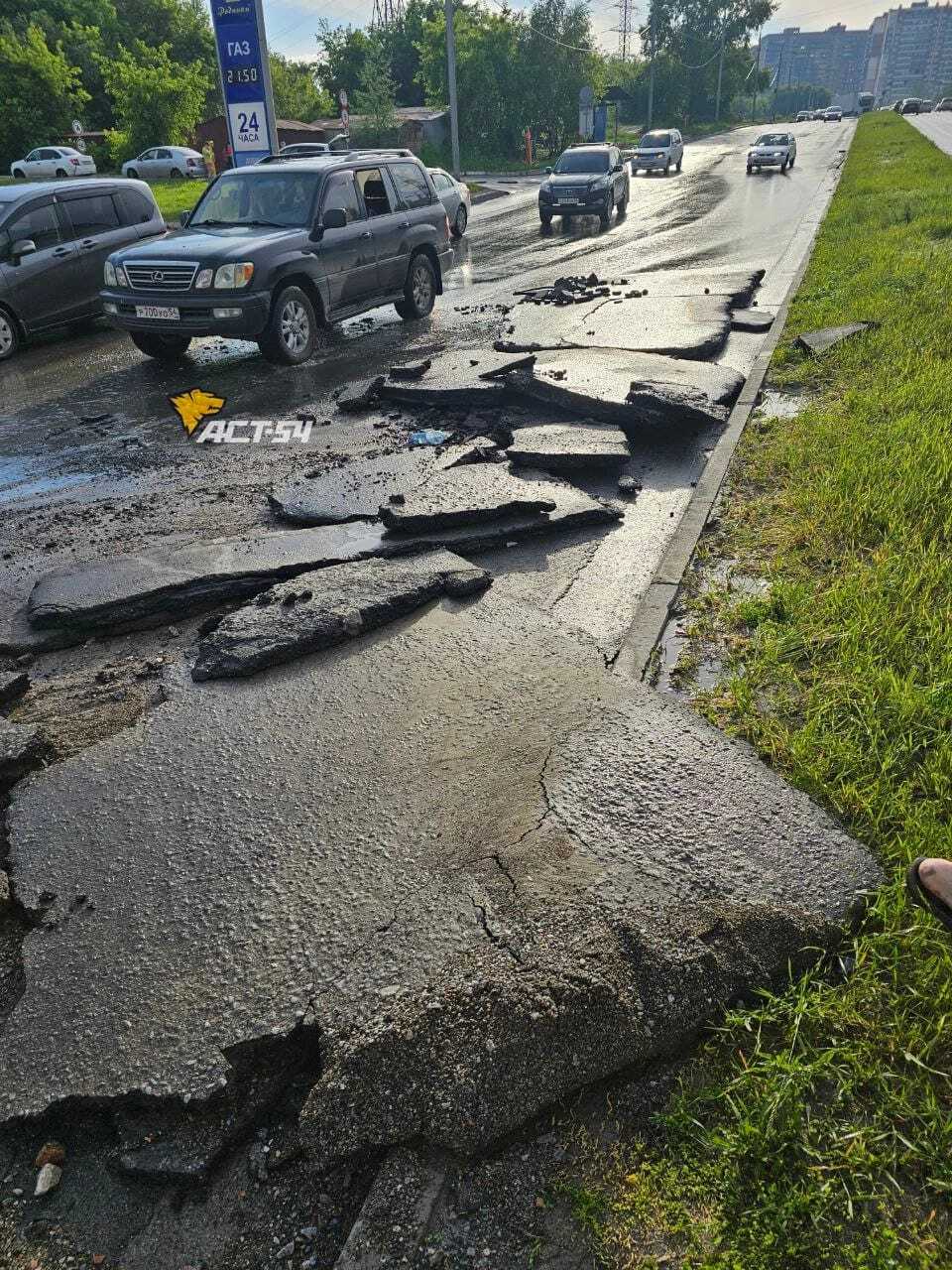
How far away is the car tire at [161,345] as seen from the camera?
10438 mm

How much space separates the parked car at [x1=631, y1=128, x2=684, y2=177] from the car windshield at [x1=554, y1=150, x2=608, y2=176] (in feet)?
57.2

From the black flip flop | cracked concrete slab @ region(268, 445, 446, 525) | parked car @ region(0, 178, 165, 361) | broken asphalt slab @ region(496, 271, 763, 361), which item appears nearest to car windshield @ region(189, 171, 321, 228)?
parked car @ region(0, 178, 165, 361)

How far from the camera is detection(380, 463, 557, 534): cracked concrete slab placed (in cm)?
556

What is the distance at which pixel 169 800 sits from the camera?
3.34 meters

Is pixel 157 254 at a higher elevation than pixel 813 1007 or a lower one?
higher

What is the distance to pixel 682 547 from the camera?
549 cm

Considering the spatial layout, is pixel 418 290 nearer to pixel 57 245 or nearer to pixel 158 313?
pixel 158 313

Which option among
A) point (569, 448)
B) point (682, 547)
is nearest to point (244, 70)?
point (569, 448)

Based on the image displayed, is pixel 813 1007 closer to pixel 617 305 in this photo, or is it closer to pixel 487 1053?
pixel 487 1053

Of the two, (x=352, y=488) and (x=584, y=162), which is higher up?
(x=584, y=162)

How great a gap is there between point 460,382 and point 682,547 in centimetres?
384

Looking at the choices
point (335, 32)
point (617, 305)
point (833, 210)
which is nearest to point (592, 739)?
point (617, 305)

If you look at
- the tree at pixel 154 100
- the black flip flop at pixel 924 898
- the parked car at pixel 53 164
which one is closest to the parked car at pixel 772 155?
the tree at pixel 154 100

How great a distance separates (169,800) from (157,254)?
838 centimetres
